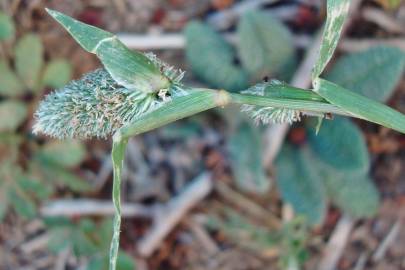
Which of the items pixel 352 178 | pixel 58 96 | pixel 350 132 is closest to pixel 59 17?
pixel 58 96

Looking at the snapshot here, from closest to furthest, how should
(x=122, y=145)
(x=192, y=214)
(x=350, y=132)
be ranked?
1. (x=122, y=145)
2. (x=350, y=132)
3. (x=192, y=214)

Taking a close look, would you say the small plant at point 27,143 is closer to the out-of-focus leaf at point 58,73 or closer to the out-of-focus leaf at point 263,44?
the out-of-focus leaf at point 58,73

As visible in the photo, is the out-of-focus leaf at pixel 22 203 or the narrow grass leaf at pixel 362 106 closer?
the narrow grass leaf at pixel 362 106

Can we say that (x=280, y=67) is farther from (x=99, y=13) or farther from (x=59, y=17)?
(x=59, y=17)

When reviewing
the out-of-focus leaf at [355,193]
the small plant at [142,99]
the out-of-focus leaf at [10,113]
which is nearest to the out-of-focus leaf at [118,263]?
the out-of-focus leaf at [10,113]

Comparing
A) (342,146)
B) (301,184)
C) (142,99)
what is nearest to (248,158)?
(301,184)

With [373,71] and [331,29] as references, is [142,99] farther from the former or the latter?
[373,71]
